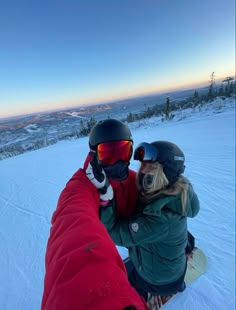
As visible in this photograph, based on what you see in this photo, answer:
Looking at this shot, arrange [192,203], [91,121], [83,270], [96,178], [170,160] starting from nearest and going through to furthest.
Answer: [83,270] → [96,178] → [170,160] → [192,203] → [91,121]

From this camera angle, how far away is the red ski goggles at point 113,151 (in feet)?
3.67

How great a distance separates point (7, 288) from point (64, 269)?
6.77 ft

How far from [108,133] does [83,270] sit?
80cm

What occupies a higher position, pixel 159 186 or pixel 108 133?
pixel 108 133

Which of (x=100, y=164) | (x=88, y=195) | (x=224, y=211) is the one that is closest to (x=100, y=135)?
(x=100, y=164)

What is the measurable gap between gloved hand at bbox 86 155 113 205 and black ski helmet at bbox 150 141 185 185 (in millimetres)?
387

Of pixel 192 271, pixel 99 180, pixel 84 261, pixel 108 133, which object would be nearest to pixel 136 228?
pixel 99 180

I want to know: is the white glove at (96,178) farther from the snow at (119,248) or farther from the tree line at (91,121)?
the tree line at (91,121)

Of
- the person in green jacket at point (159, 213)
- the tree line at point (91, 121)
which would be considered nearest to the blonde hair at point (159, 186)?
the person in green jacket at point (159, 213)

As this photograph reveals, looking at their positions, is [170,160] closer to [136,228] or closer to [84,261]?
[136,228]

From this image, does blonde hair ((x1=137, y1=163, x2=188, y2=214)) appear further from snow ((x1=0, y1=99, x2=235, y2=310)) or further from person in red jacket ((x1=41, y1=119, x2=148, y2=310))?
snow ((x1=0, y1=99, x2=235, y2=310))

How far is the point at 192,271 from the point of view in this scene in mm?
1939

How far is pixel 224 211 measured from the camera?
284 centimetres

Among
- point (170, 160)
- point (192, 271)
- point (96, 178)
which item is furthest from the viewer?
point (192, 271)
